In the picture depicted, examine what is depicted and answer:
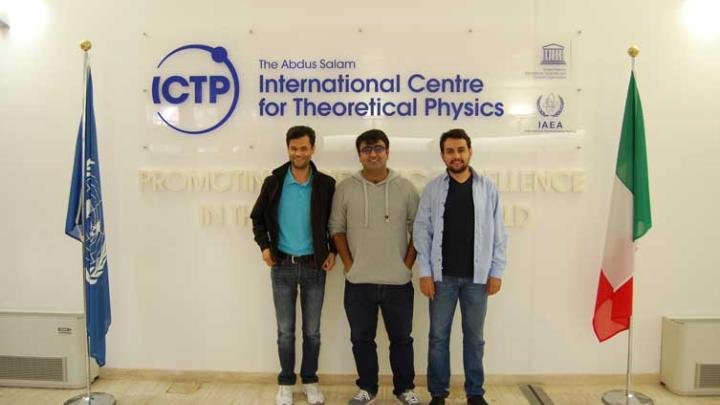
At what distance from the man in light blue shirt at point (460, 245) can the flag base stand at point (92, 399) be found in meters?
1.95

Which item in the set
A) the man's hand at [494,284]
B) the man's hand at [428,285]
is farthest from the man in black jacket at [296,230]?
the man's hand at [494,284]

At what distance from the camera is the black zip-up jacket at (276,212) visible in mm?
2951

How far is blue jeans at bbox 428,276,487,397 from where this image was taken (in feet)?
9.57

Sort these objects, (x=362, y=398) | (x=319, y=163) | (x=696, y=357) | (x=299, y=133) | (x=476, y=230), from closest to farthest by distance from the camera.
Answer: (x=476, y=230)
(x=299, y=133)
(x=362, y=398)
(x=696, y=357)
(x=319, y=163)

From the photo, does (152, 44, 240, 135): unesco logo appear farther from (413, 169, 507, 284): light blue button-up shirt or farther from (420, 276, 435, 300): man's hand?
(420, 276, 435, 300): man's hand

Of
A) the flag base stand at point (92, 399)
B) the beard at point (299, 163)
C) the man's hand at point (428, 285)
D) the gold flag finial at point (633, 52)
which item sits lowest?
the flag base stand at point (92, 399)

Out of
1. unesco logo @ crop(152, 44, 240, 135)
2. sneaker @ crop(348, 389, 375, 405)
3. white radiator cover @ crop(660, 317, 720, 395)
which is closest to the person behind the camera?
sneaker @ crop(348, 389, 375, 405)

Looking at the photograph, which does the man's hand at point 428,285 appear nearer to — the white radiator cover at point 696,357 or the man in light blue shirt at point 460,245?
the man in light blue shirt at point 460,245

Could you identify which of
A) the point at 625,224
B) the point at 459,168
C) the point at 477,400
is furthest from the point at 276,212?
the point at 625,224

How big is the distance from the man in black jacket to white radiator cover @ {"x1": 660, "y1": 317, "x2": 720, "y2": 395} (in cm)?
216

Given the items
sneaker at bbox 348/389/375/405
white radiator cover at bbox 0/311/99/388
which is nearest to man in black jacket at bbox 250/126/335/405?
sneaker at bbox 348/389/375/405

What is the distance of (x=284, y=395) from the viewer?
3121mm

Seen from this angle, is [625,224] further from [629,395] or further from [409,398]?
[409,398]

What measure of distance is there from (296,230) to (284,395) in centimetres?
98
